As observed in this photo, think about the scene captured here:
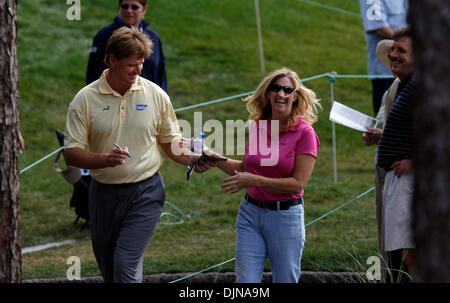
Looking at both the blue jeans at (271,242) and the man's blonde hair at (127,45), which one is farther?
the man's blonde hair at (127,45)

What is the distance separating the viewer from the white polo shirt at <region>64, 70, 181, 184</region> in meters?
4.96

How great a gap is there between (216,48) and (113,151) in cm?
1051

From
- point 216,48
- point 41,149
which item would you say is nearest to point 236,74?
point 216,48

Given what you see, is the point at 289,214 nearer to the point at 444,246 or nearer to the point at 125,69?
the point at 125,69

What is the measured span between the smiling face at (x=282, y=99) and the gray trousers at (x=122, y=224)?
3.17ft

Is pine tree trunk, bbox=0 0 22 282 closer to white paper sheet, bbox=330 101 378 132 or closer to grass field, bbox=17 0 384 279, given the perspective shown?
white paper sheet, bbox=330 101 378 132

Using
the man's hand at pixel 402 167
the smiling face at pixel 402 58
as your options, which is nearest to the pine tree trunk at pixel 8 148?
the man's hand at pixel 402 167

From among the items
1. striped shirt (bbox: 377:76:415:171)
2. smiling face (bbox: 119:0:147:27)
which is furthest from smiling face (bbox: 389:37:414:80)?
smiling face (bbox: 119:0:147:27)

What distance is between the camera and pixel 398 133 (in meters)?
4.65

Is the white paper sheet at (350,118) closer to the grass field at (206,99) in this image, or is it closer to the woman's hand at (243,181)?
the woman's hand at (243,181)

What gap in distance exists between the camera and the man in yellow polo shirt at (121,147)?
496cm

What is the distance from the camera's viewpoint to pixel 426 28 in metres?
2.42

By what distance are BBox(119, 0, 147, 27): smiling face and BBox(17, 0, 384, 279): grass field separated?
87.2 inches

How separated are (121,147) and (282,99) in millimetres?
1096
